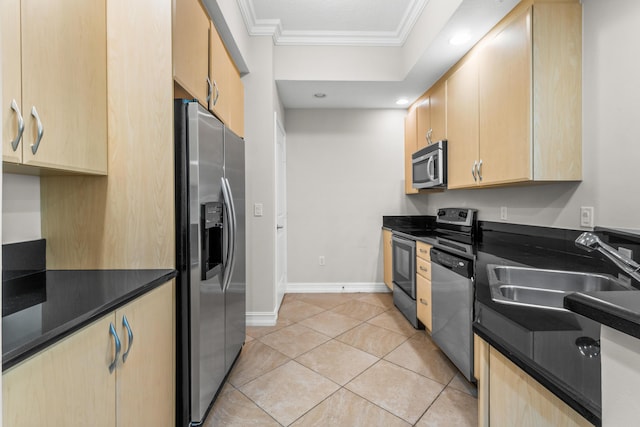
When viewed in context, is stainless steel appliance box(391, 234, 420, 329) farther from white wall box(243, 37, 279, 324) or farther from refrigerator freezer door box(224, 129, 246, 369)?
refrigerator freezer door box(224, 129, 246, 369)

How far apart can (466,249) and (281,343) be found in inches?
63.0

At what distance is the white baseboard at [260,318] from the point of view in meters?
2.80

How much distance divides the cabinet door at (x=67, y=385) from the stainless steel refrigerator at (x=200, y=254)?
45cm

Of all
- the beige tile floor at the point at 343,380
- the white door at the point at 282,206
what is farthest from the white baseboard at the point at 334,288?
the beige tile floor at the point at 343,380

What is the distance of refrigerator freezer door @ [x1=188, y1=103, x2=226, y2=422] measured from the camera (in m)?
1.41

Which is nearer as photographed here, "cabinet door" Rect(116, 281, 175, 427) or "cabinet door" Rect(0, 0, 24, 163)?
"cabinet door" Rect(0, 0, 24, 163)

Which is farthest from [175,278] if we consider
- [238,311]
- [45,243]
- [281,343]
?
[281,343]

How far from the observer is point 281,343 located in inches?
97.4

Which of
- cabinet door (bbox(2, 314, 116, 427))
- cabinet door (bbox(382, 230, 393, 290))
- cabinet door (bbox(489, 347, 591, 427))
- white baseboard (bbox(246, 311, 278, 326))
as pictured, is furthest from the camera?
cabinet door (bbox(382, 230, 393, 290))

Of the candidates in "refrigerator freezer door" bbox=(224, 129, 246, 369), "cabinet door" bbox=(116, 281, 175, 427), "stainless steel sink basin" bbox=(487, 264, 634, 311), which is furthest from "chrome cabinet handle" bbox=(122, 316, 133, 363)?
"stainless steel sink basin" bbox=(487, 264, 634, 311)

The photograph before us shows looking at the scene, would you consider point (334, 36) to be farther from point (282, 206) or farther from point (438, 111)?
point (282, 206)

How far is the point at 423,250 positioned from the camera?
8.24 feet

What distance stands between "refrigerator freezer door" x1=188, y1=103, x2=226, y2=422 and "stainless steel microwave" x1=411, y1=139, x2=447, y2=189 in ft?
6.36

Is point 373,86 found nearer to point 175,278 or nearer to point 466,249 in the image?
point 466,249
